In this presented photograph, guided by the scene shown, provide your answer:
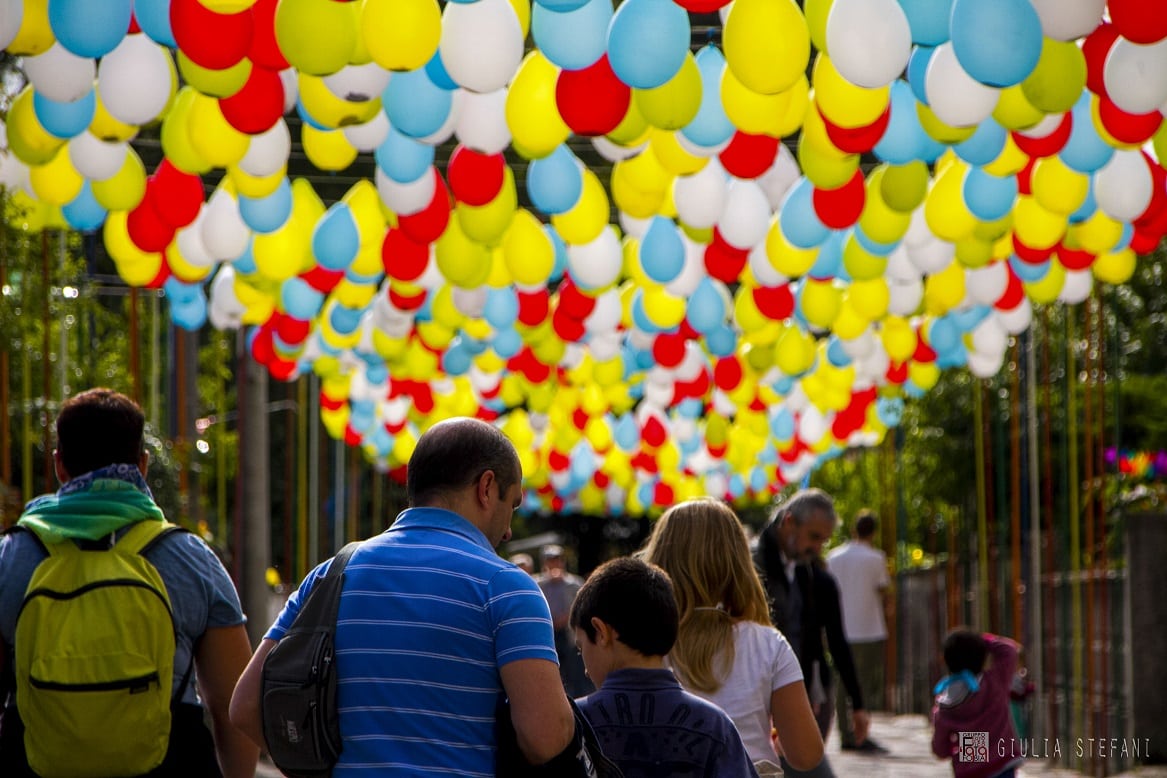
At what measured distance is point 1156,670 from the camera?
8367 mm

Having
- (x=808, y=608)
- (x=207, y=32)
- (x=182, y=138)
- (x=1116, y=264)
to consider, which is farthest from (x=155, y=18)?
(x=1116, y=264)

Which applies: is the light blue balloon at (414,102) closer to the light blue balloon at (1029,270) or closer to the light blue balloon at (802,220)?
the light blue balloon at (802,220)

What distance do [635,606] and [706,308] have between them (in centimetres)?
490

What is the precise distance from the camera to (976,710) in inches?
206

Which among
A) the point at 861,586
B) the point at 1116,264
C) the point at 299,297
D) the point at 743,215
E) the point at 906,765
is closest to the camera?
the point at 743,215

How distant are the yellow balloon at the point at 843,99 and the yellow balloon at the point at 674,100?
1.19ft

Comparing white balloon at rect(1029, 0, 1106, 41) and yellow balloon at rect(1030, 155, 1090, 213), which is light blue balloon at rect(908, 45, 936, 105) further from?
yellow balloon at rect(1030, 155, 1090, 213)

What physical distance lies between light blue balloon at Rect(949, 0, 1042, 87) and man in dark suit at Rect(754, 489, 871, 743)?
149 centimetres

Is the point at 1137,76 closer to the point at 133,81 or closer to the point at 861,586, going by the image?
the point at 133,81

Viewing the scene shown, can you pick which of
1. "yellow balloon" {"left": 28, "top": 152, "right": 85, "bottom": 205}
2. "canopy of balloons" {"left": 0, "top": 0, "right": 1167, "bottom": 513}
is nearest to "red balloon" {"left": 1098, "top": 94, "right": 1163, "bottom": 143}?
"canopy of balloons" {"left": 0, "top": 0, "right": 1167, "bottom": 513}

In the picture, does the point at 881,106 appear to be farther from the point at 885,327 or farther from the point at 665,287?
the point at 885,327

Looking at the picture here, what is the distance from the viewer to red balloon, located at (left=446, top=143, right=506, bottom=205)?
5.87 metres

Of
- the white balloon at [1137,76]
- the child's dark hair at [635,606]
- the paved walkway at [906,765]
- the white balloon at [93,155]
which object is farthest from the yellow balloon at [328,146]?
the paved walkway at [906,765]

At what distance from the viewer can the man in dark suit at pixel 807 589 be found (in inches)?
203
